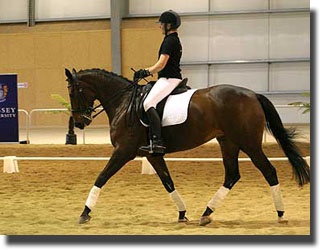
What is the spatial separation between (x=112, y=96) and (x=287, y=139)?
1789mm

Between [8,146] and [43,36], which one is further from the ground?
[43,36]

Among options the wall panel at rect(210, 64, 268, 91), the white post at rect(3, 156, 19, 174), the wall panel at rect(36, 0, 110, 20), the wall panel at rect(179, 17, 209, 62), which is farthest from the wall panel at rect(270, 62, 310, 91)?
the white post at rect(3, 156, 19, 174)

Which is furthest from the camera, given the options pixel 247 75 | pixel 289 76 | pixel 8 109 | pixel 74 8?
pixel 74 8

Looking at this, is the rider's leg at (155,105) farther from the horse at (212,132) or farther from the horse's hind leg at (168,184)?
the horse's hind leg at (168,184)

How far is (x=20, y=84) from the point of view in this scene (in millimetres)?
20344

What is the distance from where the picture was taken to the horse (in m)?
5.17

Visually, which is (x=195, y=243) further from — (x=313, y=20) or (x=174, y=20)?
(x=174, y=20)

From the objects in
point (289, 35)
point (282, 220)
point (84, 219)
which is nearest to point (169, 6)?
point (289, 35)

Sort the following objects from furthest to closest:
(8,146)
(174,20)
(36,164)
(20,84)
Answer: (20,84), (8,146), (36,164), (174,20)

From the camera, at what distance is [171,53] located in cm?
524

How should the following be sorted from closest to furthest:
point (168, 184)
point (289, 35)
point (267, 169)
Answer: point (267, 169) → point (168, 184) → point (289, 35)

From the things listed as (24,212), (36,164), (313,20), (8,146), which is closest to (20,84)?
(8,146)

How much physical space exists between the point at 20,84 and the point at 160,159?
1575 centimetres

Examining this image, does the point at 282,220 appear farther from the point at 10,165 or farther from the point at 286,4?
the point at 286,4
